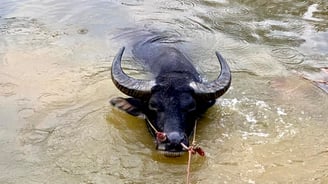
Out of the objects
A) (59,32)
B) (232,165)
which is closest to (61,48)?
(59,32)

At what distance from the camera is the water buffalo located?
4152mm

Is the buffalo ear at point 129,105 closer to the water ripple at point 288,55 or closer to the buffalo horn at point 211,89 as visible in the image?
the buffalo horn at point 211,89

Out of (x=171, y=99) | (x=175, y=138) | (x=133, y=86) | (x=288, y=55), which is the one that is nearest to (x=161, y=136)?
(x=175, y=138)

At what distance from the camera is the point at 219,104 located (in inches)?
199

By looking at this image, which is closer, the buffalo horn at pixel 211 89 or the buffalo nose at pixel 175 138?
the buffalo nose at pixel 175 138

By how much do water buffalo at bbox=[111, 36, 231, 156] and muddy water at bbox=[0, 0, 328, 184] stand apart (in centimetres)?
18

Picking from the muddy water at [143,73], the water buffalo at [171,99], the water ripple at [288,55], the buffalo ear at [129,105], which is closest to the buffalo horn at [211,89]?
the water buffalo at [171,99]

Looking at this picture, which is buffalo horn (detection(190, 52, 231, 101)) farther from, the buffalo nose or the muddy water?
the buffalo nose

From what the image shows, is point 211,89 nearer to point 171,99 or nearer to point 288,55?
point 171,99

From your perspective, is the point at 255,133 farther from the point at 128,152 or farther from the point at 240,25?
the point at 240,25

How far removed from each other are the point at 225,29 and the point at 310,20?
1.18 meters

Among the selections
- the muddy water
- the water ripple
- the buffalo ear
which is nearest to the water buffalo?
the buffalo ear

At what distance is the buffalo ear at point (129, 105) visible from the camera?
4.66 metres

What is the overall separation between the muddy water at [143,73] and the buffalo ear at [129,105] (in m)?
0.14
